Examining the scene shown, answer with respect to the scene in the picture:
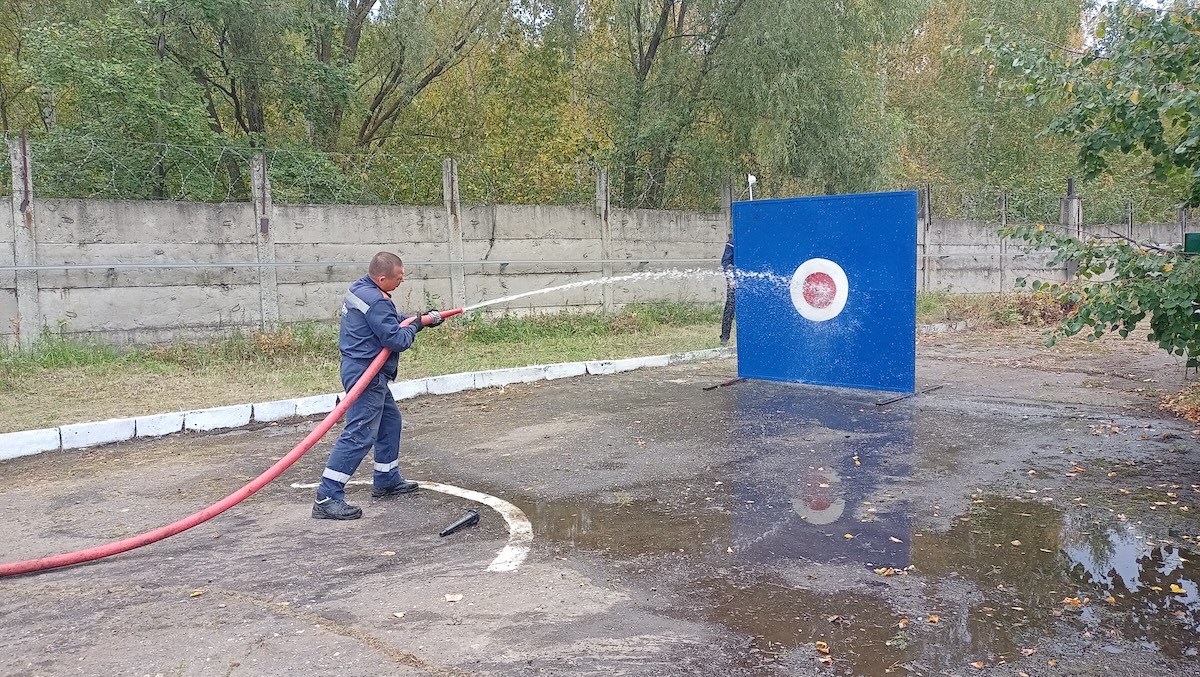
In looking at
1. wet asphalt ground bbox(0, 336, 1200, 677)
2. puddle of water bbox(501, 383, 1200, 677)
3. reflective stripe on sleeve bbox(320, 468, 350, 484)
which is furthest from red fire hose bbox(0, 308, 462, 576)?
puddle of water bbox(501, 383, 1200, 677)

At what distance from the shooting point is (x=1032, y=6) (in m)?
26.0

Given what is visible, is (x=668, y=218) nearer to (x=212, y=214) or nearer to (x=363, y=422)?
(x=212, y=214)

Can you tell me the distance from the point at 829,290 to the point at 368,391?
16.1ft

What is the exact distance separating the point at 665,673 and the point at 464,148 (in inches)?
707

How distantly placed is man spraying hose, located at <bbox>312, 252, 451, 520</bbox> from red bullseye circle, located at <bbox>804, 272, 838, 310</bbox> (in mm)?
4393

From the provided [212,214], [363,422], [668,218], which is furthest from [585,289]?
[363,422]

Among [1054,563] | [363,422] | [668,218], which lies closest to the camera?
[1054,563]

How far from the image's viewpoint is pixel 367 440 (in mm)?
5176

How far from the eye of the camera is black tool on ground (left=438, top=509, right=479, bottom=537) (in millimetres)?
4641

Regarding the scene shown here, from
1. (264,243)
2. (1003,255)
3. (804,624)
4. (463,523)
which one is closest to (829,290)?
(463,523)

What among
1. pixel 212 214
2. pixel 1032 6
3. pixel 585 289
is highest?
pixel 1032 6

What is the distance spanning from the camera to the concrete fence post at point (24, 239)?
9.40 meters

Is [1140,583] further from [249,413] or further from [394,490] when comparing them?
[249,413]

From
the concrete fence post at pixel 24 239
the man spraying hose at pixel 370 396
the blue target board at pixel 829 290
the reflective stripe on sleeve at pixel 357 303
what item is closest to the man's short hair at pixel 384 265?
the man spraying hose at pixel 370 396
